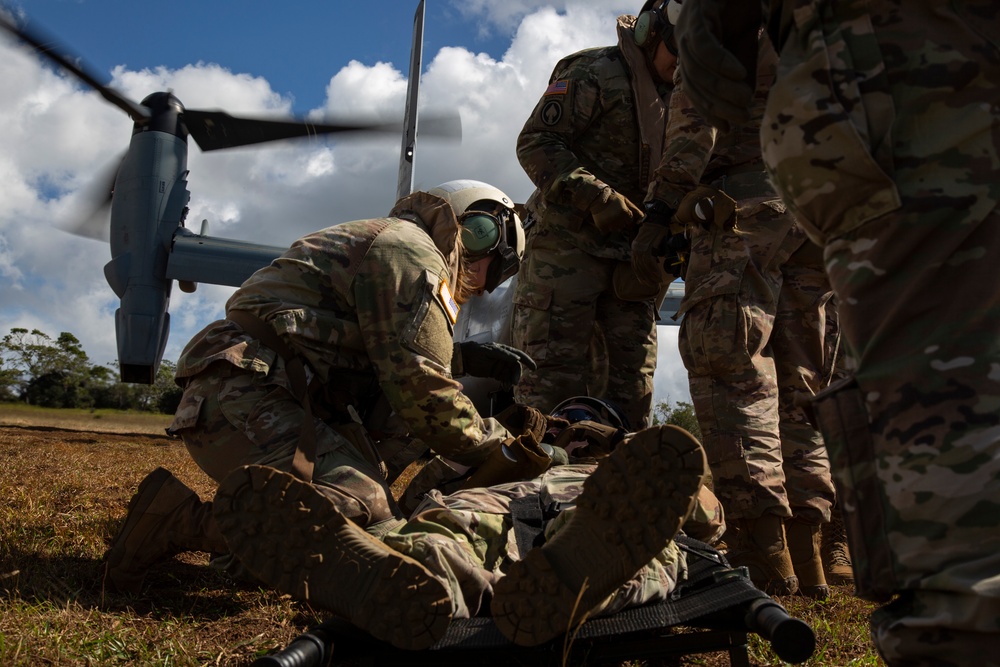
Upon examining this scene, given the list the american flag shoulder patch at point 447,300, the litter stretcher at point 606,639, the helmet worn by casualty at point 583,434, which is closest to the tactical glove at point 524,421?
the helmet worn by casualty at point 583,434

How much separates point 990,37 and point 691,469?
1.00 m

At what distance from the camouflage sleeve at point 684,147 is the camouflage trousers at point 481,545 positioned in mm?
1539

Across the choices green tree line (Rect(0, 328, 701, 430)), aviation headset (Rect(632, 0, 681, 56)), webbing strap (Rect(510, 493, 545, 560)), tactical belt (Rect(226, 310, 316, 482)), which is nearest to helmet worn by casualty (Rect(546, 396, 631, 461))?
webbing strap (Rect(510, 493, 545, 560))

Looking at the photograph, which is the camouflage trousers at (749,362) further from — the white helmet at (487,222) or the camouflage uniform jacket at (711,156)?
the white helmet at (487,222)

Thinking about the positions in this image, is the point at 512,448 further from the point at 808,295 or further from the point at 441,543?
the point at 808,295

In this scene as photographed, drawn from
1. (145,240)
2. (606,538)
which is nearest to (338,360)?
(606,538)

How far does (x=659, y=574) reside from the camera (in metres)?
2.14

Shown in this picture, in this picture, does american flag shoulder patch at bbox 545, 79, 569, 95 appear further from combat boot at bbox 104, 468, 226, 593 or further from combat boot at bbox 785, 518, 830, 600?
combat boot at bbox 104, 468, 226, 593

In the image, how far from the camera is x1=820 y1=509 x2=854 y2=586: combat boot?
3438 mm

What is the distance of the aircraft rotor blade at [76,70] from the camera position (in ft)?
38.5

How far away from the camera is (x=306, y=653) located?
5.20 ft

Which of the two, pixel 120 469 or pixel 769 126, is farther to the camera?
pixel 120 469

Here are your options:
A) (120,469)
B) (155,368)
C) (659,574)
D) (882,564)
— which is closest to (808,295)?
(659,574)

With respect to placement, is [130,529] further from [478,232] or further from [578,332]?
[578,332]
